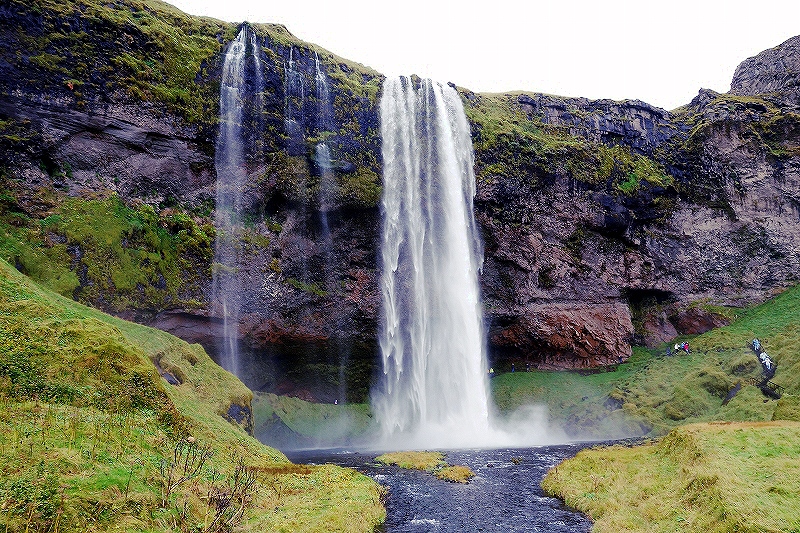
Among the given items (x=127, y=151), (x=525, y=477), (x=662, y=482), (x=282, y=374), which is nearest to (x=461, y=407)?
(x=282, y=374)

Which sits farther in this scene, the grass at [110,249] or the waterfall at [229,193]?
the waterfall at [229,193]

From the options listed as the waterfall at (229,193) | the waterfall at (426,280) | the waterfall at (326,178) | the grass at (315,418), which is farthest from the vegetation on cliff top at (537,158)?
the grass at (315,418)

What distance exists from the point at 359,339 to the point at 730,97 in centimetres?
5004

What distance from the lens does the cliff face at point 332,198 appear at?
31734 millimetres

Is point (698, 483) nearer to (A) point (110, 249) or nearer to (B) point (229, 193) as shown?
(A) point (110, 249)

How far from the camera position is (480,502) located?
15719 millimetres

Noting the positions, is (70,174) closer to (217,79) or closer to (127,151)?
Answer: (127,151)

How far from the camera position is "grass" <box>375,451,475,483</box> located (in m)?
19.6

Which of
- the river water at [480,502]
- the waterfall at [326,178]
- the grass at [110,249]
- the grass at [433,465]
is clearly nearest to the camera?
the river water at [480,502]

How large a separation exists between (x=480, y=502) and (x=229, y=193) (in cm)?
3068

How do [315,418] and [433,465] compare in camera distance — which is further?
[315,418]

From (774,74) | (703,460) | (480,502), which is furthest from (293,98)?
(774,74)

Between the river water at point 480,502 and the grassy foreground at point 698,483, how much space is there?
0.96 meters

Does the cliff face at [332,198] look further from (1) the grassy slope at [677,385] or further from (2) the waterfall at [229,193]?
(1) the grassy slope at [677,385]
